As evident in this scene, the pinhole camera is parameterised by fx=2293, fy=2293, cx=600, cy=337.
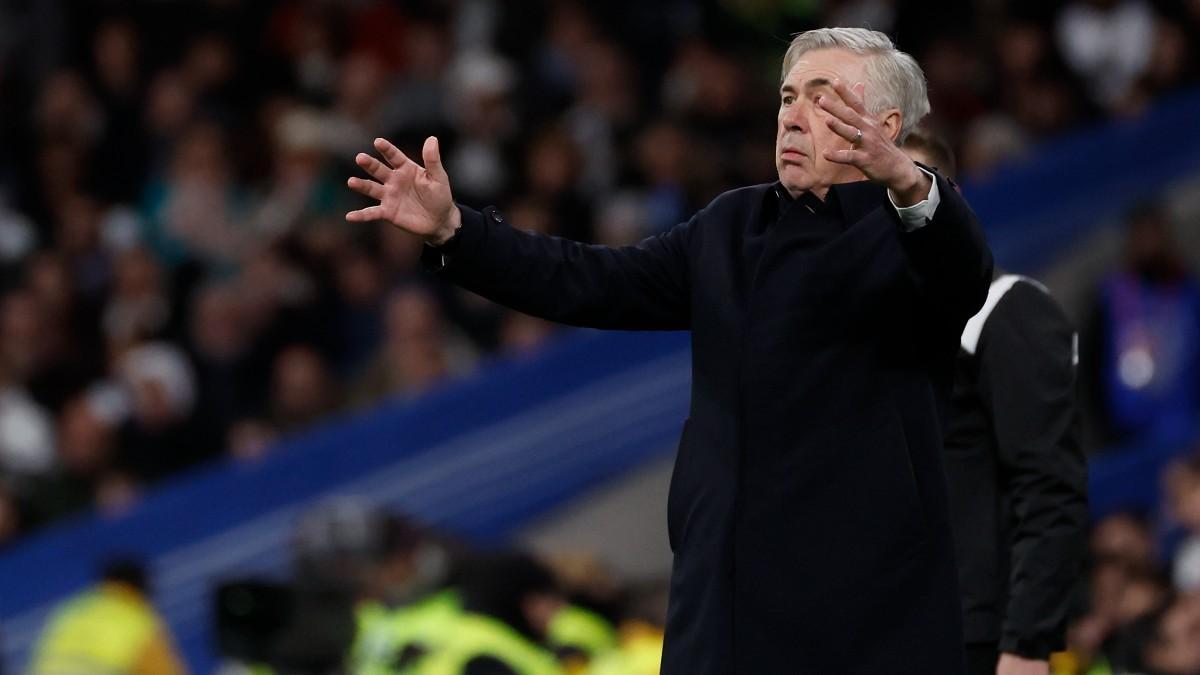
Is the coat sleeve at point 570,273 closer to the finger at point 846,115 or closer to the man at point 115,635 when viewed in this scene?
the finger at point 846,115

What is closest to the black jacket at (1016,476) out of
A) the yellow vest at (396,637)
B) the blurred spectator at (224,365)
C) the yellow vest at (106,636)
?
the yellow vest at (396,637)

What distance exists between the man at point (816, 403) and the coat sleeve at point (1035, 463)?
75 centimetres

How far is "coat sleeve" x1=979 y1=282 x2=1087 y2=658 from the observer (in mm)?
4082

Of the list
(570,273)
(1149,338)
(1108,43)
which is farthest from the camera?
(1108,43)

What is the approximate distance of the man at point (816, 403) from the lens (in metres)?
3.27

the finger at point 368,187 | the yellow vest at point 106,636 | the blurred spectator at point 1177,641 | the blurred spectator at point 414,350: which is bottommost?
the finger at point 368,187

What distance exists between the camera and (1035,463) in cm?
415

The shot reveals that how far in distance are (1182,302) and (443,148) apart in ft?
12.6

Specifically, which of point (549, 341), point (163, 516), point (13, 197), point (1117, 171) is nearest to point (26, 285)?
point (13, 197)

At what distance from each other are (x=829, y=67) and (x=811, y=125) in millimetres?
92

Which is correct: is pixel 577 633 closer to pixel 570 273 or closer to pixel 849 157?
pixel 570 273

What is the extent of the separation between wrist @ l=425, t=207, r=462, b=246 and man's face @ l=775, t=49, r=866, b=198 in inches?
19.4

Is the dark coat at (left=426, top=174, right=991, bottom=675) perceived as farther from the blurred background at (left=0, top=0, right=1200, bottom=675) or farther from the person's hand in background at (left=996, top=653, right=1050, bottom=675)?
the blurred background at (left=0, top=0, right=1200, bottom=675)

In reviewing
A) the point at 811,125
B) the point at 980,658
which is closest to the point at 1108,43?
the point at 980,658
